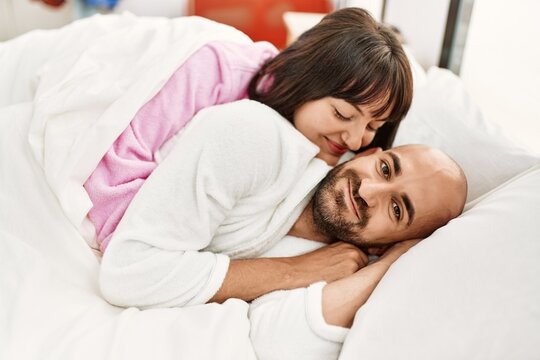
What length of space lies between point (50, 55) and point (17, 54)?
12 cm

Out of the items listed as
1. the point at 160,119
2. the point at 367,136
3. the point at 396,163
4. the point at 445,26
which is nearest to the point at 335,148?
the point at 367,136

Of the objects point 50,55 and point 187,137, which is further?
point 50,55

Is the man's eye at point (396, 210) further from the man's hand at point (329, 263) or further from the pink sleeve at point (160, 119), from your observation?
the pink sleeve at point (160, 119)

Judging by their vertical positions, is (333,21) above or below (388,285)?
above

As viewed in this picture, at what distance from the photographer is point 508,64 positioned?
146cm

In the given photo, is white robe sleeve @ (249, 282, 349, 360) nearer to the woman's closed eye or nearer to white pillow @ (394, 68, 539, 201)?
the woman's closed eye

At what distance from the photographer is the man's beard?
105 centimetres

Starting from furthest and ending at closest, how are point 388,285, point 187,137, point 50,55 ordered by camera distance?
point 50,55, point 187,137, point 388,285

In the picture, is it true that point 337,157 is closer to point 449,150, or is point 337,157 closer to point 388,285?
point 449,150

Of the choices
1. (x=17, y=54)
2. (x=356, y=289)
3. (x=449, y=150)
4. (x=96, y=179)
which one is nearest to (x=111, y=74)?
(x=96, y=179)

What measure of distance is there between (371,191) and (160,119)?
0.49m

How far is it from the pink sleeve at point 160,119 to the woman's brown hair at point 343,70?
0.29 feet

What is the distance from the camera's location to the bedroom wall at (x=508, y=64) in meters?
1.34

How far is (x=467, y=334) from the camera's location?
0.70m
